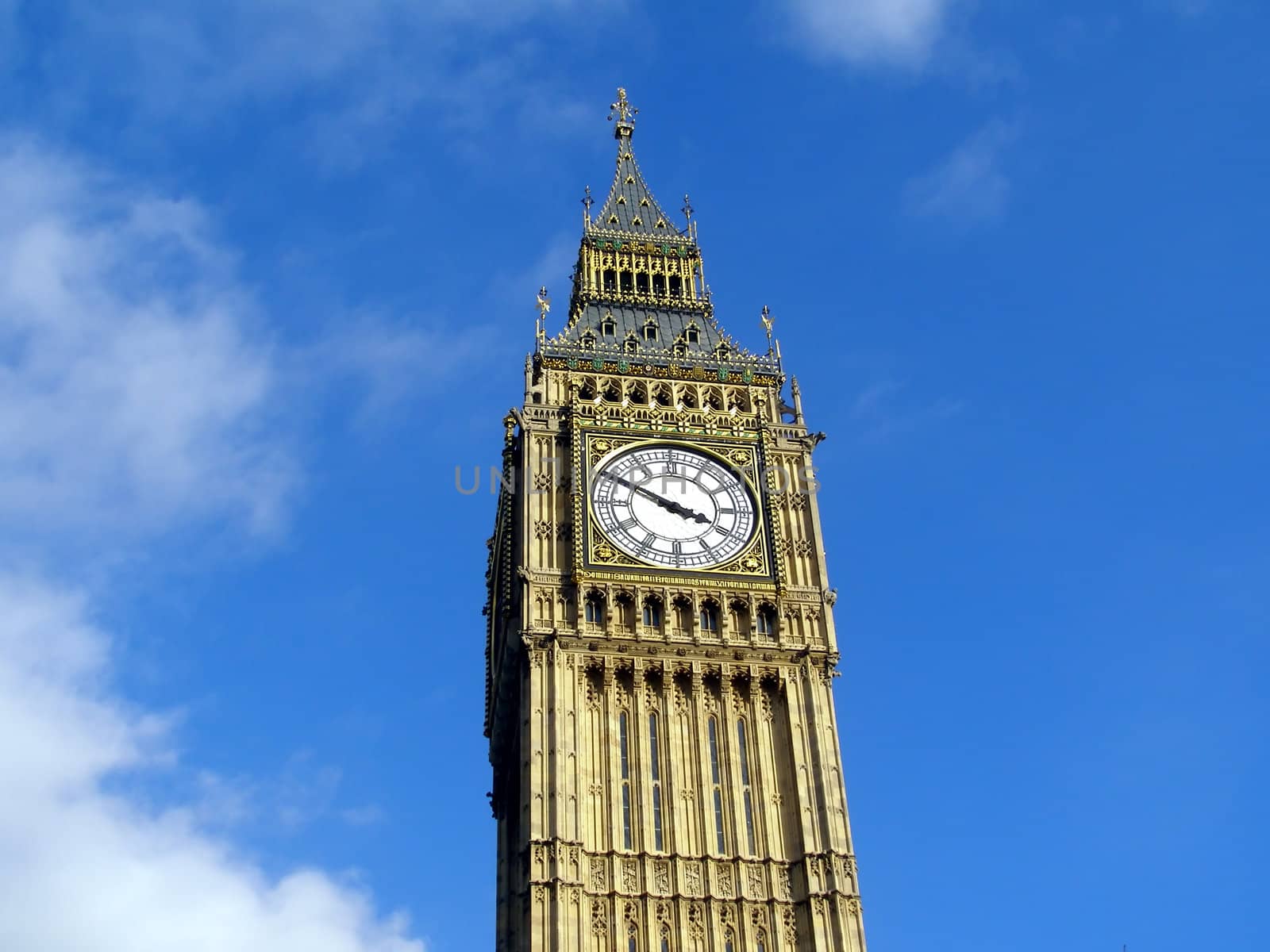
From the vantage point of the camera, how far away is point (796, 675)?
56.8 meters

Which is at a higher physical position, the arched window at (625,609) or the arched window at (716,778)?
the arched window at (625,609)

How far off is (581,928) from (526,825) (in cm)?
385

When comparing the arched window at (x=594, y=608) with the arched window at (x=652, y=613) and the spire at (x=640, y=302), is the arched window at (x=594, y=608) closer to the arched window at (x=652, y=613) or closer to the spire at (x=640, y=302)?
the arched window at (x=652, y=613)

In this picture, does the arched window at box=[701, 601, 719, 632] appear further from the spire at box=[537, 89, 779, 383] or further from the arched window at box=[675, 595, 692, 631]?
the spire at box=[537, 89, 779, 383]

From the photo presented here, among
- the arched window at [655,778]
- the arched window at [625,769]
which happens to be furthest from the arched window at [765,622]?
the arched window at [625,769]

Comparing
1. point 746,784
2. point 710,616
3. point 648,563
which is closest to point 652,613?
point 648,563

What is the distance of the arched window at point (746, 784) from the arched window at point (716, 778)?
0.68 metres

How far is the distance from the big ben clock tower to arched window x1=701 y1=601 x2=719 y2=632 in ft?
0.31

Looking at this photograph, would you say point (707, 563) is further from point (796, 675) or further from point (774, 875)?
point (774, 875)

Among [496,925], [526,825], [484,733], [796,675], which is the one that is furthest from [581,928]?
[484,733]

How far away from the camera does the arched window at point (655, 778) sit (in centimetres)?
5266

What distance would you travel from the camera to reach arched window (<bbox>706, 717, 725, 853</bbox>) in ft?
174

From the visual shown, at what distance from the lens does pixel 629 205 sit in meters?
78.1

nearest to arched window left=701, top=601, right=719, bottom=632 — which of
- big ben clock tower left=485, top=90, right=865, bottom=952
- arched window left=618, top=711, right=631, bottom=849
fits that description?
big ben clock tower left=485, top=90, right=865, bottom=952
